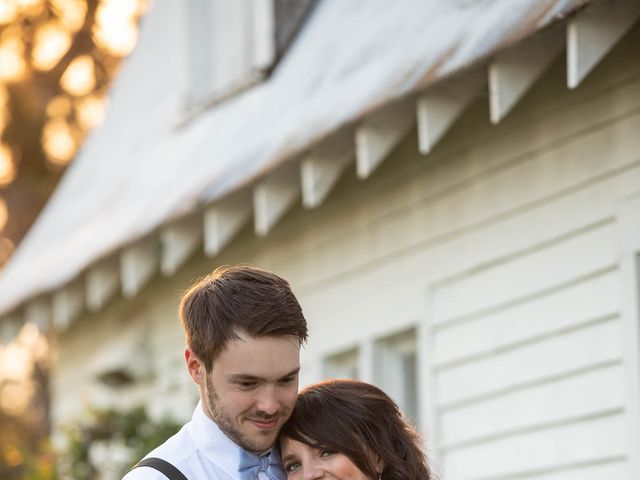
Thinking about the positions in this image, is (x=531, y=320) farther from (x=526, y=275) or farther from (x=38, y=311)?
(x=38, y=311)

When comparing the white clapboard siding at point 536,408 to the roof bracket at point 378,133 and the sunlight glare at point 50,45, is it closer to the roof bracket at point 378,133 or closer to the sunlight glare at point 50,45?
the roof bracket at point 378,133

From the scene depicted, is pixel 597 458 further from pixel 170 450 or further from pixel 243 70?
pixel 243 70

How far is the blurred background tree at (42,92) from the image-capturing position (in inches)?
1125

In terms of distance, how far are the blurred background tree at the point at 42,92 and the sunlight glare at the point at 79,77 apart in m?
0.02

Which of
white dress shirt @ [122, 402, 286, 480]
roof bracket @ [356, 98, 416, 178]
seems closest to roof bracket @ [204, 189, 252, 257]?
roof bracket @ [356, 98, 416, 178]

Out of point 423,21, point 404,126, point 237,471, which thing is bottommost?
point 237,471

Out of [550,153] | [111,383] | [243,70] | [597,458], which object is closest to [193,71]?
[243,70]

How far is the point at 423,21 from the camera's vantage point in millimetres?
7738

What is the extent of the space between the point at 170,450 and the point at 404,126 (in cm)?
366

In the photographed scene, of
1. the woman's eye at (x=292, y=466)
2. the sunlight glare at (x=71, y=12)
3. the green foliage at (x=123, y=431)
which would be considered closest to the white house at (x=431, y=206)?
the green foliage at (x=123, y=431)

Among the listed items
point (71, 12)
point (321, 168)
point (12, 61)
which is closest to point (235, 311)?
point (321, 168)

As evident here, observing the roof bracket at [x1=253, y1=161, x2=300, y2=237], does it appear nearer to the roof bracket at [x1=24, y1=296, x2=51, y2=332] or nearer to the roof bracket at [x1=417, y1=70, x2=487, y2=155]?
the roof bracket at [x1=417, y1=70, x2=487, y2=155]

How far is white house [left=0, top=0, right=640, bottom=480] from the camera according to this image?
668cm

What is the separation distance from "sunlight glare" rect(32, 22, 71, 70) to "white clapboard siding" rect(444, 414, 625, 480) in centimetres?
2171
